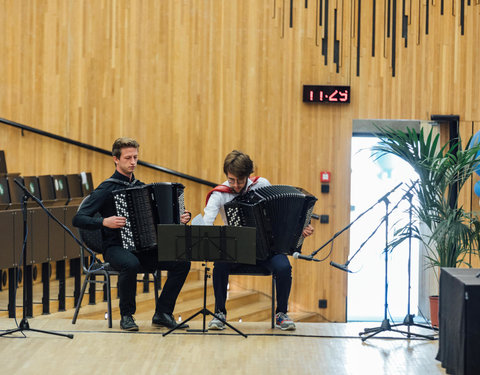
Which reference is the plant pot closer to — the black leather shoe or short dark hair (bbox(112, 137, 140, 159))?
the black leather shoe

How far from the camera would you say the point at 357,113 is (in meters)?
7.06

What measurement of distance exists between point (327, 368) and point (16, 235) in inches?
102

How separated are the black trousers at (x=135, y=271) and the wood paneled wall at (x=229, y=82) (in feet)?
9.03

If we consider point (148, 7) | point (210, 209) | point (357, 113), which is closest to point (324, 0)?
point (357, 113)

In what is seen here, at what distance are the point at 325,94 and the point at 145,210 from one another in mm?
3387

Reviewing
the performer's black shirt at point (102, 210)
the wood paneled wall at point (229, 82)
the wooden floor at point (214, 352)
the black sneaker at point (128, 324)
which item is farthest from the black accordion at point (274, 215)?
the wood paneled wall at point (229, 82)

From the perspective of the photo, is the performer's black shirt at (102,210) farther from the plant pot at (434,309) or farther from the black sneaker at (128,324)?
the plant pot at (434,309)

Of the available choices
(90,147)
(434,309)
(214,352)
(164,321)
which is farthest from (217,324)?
(90,147)

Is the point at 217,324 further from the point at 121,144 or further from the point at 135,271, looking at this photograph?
the point at 121,144

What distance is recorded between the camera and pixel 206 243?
153 inches

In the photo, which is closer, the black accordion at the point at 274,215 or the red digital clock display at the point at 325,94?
the black accordion at the point at 274,215

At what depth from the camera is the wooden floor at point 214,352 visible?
11.6 feet

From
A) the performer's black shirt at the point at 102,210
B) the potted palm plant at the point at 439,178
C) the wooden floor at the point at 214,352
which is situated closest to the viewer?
the wooden floor at the point at 214,352

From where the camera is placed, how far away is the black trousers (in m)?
4.21
